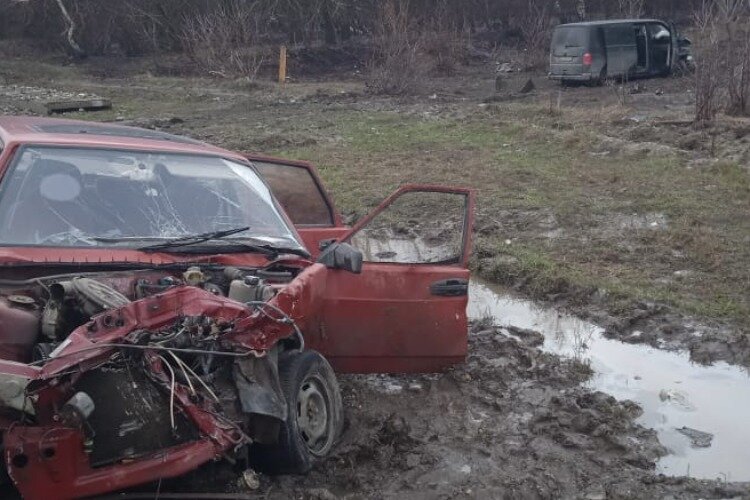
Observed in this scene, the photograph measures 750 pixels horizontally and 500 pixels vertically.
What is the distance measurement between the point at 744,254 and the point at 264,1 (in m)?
30.9

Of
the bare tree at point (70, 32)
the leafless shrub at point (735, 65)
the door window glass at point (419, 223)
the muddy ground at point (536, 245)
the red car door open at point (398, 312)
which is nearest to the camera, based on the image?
the muddy ground at point (536, 245)

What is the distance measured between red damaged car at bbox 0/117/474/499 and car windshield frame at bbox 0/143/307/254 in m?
0.01

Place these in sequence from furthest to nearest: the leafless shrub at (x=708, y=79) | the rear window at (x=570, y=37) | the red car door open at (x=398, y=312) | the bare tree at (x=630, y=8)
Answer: the bare tree at (x=630, y=8), the rear window at (x=570, y=37), the leafless shrub at (x=708, y=79), the red car door open at (x=398, y=312)

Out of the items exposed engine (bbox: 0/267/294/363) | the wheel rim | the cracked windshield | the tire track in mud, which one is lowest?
the tire track in mud

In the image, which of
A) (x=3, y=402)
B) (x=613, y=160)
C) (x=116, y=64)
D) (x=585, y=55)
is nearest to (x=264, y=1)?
(x=116, y=64)

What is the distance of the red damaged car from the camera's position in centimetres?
364

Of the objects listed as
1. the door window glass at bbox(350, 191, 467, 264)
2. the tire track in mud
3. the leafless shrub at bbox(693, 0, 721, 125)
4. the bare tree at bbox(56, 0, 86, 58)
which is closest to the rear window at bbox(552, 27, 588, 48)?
the leafless shrub at bbox(693, 0, 721, 125)

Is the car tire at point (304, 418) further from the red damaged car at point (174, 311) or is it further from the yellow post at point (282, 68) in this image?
the yellow post at point (282, 68)

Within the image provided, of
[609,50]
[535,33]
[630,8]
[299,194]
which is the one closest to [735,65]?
[609,50]

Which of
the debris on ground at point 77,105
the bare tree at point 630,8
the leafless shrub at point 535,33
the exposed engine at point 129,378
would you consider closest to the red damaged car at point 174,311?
the exposed engine at point 129,378

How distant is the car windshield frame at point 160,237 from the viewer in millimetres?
4723

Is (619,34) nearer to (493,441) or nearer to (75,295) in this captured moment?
(493,441)

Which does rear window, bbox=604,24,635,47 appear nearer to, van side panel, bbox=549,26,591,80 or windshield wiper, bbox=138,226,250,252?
van side panel, bbox=549,26,591,80

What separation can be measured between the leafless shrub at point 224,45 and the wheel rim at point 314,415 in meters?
25.1
